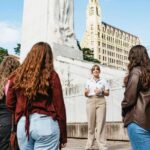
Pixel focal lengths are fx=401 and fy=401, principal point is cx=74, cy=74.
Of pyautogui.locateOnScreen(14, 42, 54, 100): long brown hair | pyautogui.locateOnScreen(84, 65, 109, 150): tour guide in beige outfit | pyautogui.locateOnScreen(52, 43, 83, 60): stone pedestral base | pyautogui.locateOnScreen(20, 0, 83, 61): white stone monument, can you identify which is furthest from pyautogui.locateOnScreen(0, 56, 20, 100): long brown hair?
pyautogui.locateOnScreen(20, 0, 83, 61): white stone monument

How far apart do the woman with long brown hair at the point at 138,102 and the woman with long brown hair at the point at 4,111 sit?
1.34 m

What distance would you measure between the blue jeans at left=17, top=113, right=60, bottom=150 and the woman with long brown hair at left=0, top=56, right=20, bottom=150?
3.24 feet

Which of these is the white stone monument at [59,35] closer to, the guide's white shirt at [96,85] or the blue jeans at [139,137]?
the guide's white shirt at [96,85]

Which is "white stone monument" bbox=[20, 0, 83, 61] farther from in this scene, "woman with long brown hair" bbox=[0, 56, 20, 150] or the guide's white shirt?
"woman with long brown hair" bbox=[0, 56, 20, 150]

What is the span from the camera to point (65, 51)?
59.8 feet

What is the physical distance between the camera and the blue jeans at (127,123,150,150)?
3267 millimetres

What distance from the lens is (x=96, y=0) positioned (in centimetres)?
10219

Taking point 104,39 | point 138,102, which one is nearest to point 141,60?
point 138,102

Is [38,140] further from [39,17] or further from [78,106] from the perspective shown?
[39,17]

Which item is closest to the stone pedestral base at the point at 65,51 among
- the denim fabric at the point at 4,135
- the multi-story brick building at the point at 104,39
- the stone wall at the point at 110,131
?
the stone wall at the point at 110,131

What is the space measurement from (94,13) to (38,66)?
→ 324ft

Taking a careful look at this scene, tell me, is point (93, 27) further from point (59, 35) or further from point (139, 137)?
point (139, 137)

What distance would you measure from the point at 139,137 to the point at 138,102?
30 cm

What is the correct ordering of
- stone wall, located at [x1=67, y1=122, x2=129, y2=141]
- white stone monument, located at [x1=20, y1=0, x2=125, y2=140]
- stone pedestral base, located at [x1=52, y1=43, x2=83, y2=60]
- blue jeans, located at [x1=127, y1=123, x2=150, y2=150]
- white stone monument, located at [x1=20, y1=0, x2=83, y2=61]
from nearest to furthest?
blue jeans, located at [x1=127, y1=123, x2=150, y2=150], stone wall, located at [x1=67, y1=122, x2=129, y2=141], white stone monument, located at [x1=20, y1=0, x2=125, y2=140], stone pedestral base, located at [x1=52, y1=43, x2=83, y2=60], white stone monument, located at [x1=20, y1=0, x2=83, y2=61]
